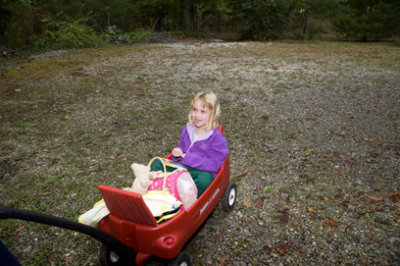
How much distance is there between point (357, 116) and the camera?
597 cm

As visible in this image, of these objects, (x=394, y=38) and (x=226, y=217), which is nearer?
(x=226, y=217)

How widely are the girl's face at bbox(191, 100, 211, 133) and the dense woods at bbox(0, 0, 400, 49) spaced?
1086 centimetres

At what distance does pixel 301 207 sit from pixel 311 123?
2.65 m

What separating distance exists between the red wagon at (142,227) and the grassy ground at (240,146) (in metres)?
0.58

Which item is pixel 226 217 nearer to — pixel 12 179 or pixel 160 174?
pixel 160 174

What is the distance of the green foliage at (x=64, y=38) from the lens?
40.2 feet

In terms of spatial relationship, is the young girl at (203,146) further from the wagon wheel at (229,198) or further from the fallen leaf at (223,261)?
the fallen leaf at (223,261)

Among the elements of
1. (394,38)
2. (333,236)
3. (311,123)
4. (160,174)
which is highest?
(394,38)

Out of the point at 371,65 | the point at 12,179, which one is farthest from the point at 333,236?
the point at 371,65

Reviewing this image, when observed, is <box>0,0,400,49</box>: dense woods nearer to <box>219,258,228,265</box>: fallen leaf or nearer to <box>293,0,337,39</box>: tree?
<box>293,0,337,39</box>: tree

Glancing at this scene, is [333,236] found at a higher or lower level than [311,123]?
lower

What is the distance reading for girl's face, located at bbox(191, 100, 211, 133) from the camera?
121 inches

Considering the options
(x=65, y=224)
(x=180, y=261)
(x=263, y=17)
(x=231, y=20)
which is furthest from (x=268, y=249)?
(x=231, y=20)

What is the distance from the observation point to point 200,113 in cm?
309
